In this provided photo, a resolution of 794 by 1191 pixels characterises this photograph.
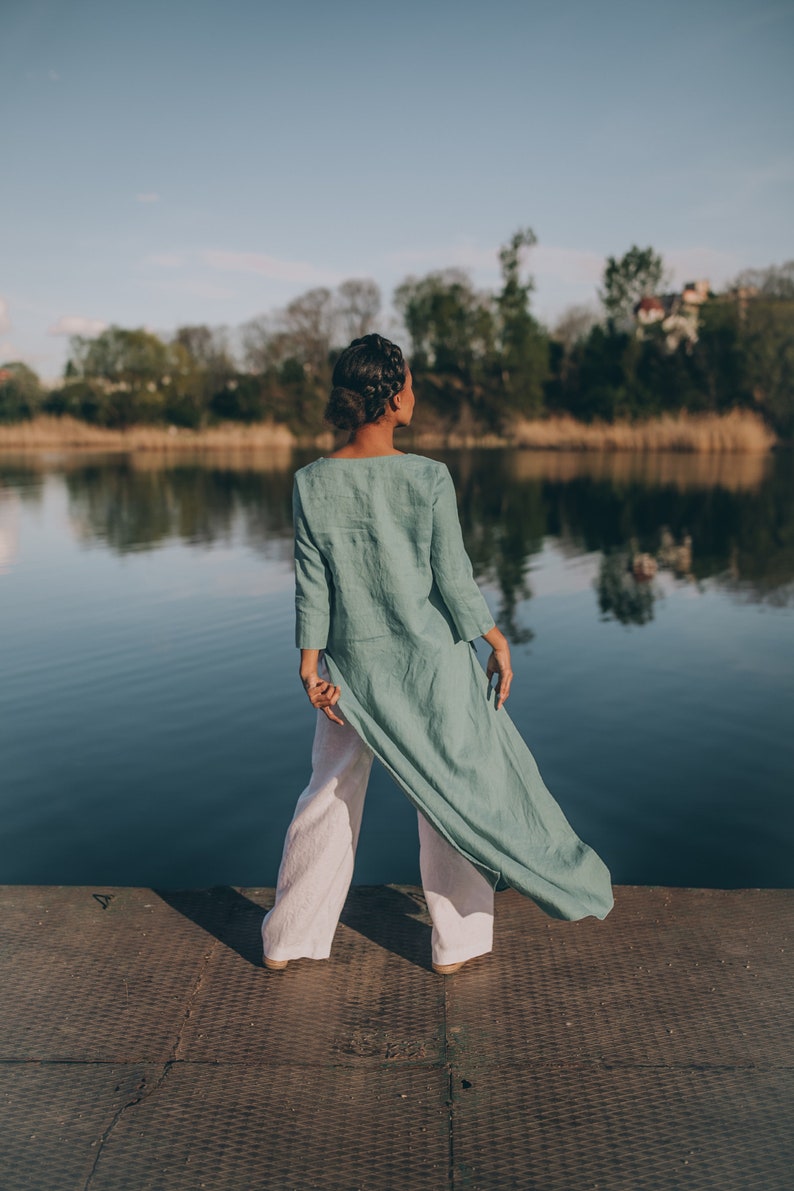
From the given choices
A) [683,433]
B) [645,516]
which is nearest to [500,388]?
[683,433]

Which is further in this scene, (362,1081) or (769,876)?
(769,876)

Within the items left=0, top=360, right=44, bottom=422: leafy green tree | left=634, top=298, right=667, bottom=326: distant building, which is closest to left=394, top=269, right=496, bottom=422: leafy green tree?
left=634, top=298, right=667, bottom=326: distant building

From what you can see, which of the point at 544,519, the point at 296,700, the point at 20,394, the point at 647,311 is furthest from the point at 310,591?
the point at 20,394

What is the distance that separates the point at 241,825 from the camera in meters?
4.26

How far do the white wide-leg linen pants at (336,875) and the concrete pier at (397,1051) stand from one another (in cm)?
9

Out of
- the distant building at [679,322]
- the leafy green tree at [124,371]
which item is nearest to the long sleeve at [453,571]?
the distant building at [679,322]

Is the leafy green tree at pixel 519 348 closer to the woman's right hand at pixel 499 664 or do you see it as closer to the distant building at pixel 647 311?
the distant building at pixel 647 311

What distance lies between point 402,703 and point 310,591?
0.38 m

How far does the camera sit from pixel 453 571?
2.51 m

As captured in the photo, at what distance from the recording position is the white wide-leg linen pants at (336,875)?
Result: 2.56m

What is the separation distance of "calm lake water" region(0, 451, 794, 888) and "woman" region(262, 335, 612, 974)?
1.26 meters

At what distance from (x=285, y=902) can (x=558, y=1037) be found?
0.78 meters

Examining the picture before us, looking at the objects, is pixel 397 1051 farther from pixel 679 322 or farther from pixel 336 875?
pixel 679 322

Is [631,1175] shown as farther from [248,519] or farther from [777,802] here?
[248,519]
